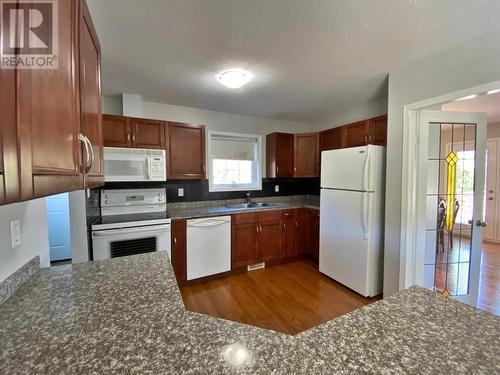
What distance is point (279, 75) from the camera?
220 cm

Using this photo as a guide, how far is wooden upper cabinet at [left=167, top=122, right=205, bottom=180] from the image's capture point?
2781 millimetres

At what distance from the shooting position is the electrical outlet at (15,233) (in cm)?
97

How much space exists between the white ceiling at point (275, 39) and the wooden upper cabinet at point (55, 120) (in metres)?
0.84

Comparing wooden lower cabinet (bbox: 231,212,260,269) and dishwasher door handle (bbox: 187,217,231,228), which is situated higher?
dishwasher door handle (bbox: 187,217,231,228)

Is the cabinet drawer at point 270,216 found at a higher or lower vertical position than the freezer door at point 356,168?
lower

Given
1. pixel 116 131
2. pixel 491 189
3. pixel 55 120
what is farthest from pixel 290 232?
pixel 491 189

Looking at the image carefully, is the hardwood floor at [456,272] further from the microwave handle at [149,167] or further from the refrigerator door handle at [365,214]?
the microwave handle at [149,167]

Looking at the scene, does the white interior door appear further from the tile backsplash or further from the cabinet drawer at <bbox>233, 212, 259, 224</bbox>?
the cabinet drawer at <bbox>233, 212, 259, 224</bbox>

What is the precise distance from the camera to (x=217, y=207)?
3.38 metres

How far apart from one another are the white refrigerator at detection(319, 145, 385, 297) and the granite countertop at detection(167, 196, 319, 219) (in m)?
0.68

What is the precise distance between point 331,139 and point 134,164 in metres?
2.72

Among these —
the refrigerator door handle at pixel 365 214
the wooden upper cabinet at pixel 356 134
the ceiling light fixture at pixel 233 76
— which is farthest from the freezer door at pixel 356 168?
the ceiling light fixture at pixel 233 76

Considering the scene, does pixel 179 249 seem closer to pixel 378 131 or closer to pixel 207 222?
pixel 207 222

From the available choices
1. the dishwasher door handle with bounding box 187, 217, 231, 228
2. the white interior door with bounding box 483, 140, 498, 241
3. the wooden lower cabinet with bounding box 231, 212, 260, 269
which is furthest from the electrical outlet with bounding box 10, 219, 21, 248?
the white interior door with bounding box 483, 140, 498, 241
